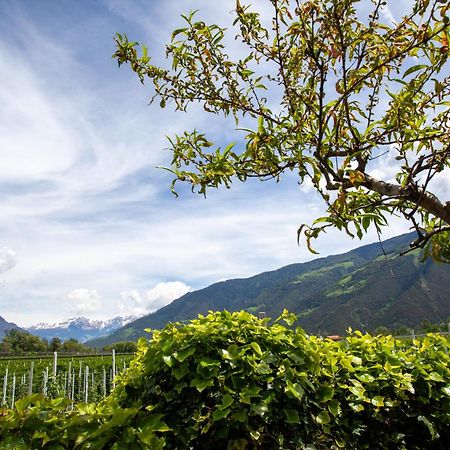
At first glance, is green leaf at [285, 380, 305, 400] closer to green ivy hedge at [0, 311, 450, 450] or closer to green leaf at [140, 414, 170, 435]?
green ivy hedge at [0, 311, 450, 450]

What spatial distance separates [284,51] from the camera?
3.04m

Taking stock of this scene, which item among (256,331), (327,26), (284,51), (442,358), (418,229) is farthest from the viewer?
(442,358)

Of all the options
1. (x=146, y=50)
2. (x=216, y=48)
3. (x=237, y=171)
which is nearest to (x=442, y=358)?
(x=237, y=171)

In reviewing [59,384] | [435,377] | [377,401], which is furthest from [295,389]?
[59,384]

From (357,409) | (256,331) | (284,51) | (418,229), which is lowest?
(357,409)

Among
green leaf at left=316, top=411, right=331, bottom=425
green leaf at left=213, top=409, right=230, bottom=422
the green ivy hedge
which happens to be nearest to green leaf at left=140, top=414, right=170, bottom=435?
the green ivy hedge

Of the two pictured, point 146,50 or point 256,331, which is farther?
point 256,331

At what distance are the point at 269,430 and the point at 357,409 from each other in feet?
2.45

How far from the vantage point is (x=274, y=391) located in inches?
112

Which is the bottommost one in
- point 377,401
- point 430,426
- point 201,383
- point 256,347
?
point 430,426

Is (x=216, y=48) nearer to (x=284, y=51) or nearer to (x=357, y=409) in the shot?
(x=284, y=51)

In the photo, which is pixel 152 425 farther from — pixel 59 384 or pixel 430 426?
pixel 59 384

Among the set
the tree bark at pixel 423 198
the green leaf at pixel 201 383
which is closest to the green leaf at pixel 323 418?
the green leaf at pixel 201 383

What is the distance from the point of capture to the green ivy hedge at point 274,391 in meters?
2.69
